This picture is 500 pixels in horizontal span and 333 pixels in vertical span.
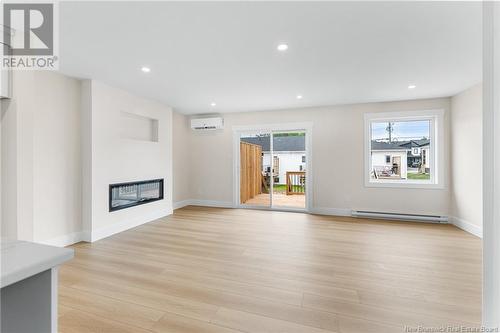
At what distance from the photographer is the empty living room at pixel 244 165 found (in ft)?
5.91

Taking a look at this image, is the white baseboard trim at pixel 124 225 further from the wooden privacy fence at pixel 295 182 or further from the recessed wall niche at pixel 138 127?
the wooden privacy fence at pixel 295 182

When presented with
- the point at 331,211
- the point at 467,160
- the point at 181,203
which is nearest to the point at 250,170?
the point at 181,203

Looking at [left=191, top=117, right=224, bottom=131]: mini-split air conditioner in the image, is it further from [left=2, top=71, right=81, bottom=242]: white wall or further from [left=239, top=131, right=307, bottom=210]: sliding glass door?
[left=2, top=71, right=81, bottom=242]: white wall

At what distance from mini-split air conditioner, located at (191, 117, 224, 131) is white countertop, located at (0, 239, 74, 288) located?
17.7ft

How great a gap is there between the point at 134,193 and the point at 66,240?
1.25m

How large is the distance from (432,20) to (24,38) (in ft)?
12.9

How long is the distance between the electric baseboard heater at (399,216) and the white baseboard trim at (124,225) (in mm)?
4199

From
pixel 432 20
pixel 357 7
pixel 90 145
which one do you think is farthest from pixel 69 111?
pixel 432 20

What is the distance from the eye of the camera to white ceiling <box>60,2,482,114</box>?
197cm

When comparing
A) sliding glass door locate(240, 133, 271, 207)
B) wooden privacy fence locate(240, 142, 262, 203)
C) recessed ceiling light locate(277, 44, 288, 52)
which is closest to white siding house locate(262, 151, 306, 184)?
sliding glass door locate(240, 133, 271, 207)

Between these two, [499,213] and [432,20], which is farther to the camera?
[432,20]

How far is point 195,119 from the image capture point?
6.23m

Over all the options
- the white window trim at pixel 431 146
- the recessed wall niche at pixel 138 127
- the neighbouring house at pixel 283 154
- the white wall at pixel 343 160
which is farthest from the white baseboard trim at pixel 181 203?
the white window trim at pixel 431 146

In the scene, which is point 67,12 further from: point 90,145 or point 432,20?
point 432,20
